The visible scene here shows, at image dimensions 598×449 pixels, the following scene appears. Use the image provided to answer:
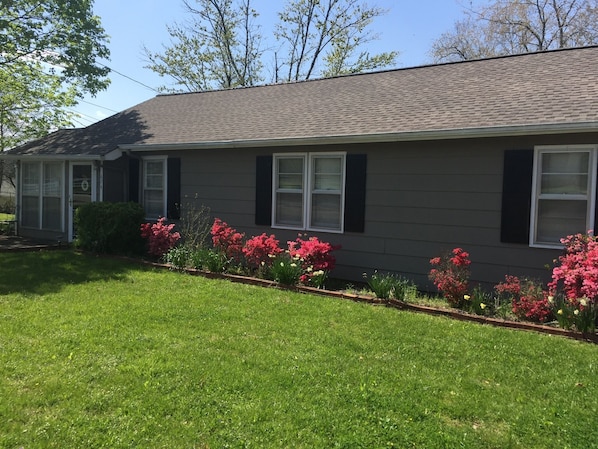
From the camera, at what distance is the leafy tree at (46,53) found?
13.5 metres

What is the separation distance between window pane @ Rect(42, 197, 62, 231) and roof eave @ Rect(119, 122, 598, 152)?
3253 millimetres

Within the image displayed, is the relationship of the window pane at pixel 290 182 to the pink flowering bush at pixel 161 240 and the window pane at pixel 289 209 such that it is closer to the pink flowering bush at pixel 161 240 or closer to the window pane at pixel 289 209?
the window pane at pixel 289 209

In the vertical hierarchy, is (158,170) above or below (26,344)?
above

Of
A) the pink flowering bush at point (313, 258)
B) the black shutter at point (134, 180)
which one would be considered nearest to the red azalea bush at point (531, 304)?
the pink flowering bush at point (313, 258)

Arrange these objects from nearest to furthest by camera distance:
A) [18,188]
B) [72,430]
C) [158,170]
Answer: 1. [72,430]
2. [158,170]
3. [18,188]

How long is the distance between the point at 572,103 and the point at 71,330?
23.4ft

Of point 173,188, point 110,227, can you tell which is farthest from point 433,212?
point 110,227

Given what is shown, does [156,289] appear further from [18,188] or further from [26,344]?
[18,188]

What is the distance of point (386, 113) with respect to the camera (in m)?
8.21

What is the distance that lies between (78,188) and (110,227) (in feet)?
8.08

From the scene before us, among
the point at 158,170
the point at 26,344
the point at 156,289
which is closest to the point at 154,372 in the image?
the point at 26,344

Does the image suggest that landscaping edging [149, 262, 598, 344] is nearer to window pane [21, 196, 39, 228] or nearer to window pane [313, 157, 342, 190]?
Result: window pane [313, 157, 342, 190]

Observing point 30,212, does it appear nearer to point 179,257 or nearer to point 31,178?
point 31,178

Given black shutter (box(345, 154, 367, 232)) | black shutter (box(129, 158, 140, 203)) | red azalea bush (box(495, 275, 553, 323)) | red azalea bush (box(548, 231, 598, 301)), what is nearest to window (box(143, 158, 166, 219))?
black shutter (box(129, 158, 140, 203))
